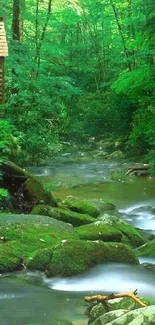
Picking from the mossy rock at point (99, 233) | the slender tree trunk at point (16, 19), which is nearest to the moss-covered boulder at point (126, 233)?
the mossy rock at point (99, 233)

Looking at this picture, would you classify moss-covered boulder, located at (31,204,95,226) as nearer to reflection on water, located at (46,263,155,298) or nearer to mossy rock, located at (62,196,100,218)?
mossy rock, located at (62,196,100,218)

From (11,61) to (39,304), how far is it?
48.3 feet

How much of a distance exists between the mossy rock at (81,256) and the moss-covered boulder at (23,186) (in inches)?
149

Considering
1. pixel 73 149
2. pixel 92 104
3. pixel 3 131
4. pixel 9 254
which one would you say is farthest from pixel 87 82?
pixel 9 254

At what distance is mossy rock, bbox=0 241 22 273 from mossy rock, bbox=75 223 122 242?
162 cm

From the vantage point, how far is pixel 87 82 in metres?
35.5

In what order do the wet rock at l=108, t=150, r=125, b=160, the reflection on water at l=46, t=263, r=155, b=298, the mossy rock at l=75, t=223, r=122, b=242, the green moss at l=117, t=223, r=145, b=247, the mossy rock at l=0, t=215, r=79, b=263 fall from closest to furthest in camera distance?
the reflection on water at l=46, t=263, r=155, b=298 < the mossy rock at l=0, t=215, r=79, b=263 < the mossy rock at l=75, t=223, r=122, b=242 < the green moss at l=117, t=223, r=145, b=247 < the wet rock at l=108, t=150, r=125, b=160

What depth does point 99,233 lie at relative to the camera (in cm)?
966

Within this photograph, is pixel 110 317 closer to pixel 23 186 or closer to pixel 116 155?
pixel 23 186

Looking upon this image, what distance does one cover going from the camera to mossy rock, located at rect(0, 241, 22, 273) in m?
7.66

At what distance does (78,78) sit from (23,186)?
83.3 ft

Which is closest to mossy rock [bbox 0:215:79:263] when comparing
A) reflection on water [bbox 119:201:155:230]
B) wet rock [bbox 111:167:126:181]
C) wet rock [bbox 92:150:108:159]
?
reflection on water [bbox 119:201:155:230]

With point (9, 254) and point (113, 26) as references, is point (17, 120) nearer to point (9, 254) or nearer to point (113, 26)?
point (9, 254)

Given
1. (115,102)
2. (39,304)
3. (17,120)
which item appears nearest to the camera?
(39,304)
